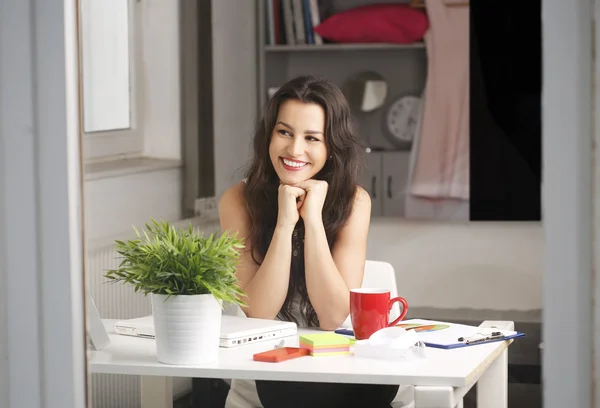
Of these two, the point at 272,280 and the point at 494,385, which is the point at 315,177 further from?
the point at 494,385

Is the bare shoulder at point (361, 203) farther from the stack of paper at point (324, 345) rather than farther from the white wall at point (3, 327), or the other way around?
the white wall at point (3, 327)

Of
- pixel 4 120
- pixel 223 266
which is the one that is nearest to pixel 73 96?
pixel 4 120

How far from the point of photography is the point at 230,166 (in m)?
3.16

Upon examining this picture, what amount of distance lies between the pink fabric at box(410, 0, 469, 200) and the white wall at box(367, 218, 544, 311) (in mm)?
158

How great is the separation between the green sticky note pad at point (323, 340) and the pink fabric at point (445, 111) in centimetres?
165

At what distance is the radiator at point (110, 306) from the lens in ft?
3.25

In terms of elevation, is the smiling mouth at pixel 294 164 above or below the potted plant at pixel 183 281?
above

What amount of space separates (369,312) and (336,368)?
225 millimetres

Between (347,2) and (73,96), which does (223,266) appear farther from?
(347,2)

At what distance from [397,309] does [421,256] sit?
2.90 ft

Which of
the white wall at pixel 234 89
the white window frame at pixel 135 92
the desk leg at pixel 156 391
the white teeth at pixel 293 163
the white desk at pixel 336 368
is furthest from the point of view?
the white wall at pixel 234 89

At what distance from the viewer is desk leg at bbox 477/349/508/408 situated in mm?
1521

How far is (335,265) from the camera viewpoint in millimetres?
1861

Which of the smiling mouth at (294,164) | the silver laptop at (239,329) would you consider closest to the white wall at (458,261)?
the smiling mouth at (294,164)
